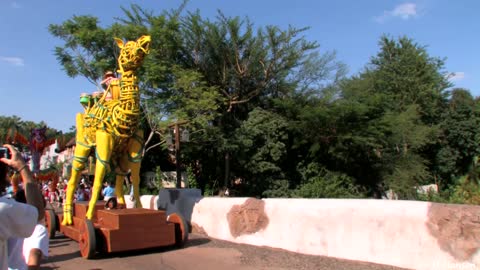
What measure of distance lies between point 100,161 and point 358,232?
4466mm

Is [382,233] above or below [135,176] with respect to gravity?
below

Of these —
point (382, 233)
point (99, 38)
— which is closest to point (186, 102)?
point (99, 38)

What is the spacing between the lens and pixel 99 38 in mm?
19484

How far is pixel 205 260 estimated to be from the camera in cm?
650

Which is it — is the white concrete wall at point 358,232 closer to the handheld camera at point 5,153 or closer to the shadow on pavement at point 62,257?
the shadow on pavement at point 62,257

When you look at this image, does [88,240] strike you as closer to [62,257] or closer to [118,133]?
[62,257]

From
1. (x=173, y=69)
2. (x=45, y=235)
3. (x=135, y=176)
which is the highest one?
(x=173, y=69)

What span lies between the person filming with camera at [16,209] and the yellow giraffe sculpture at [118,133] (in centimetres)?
483

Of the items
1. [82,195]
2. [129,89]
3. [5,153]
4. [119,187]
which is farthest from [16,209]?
[82,195]

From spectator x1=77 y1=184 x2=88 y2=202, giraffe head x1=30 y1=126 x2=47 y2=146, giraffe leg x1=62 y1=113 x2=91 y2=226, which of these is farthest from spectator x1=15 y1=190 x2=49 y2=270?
spectator x1=77 y1=184 x2=88 y2=202

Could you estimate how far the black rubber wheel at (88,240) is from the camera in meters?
6.53

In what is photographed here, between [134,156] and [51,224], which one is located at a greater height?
Result: [134,156]

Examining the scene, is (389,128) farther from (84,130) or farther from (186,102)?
(84,130)

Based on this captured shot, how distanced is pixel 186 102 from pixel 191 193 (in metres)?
9.68
